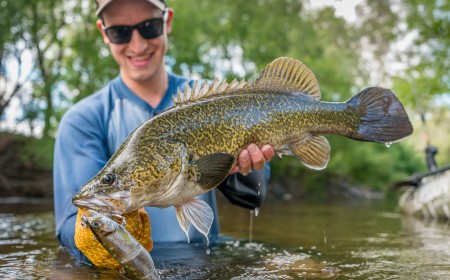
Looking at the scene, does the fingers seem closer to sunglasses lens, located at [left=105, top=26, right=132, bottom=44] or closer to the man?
the man

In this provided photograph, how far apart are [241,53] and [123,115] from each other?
2433 centimetres

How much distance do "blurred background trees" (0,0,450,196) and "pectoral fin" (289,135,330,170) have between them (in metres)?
16.4

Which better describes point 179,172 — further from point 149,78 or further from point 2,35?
point 2,35

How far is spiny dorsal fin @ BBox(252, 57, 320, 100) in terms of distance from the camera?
3.89m

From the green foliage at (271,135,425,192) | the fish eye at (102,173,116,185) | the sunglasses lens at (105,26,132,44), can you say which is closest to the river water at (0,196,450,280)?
the fish eye at (102,173,116,185)

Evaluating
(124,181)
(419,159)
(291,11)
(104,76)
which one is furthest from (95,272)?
(419,159)

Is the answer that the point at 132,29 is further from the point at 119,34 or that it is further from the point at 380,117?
the point at 380,117

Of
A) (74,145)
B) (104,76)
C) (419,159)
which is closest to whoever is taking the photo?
(74,145)

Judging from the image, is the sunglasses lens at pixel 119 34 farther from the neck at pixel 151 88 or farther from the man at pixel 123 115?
the neck at pixel 151 88

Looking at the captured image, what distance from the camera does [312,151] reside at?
3951 mm

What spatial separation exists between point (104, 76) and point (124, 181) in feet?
76.6

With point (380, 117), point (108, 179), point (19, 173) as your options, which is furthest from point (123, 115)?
point (19, 173)

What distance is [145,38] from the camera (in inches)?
201

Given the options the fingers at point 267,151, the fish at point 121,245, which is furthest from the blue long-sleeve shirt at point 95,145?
the fish at point 121,245
